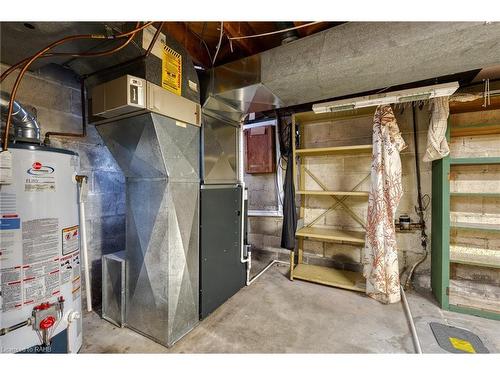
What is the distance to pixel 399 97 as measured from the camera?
1787 millimetres

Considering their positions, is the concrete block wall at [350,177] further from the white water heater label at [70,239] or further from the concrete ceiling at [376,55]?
the white water heater label at [70,239]

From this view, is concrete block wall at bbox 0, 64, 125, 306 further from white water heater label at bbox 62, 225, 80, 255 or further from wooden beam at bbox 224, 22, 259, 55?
wooden beam at bbox 224, 22, 259, 55

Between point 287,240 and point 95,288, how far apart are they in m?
1.98

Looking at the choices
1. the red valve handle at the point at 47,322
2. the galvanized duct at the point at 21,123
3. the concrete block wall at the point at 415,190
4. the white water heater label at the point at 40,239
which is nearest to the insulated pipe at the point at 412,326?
the concrete block wall at the point at 415,190

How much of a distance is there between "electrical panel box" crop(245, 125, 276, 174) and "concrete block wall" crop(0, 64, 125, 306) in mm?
1714

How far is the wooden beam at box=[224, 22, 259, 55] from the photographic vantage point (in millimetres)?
1582

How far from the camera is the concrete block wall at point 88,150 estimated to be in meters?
1.65

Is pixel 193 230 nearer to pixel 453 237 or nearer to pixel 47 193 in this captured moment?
pixel 47 193

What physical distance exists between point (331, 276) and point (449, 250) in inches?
45.3

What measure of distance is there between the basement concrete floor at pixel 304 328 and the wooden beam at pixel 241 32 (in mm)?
2308

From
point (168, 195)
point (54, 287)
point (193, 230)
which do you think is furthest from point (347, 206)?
point (54, 287)

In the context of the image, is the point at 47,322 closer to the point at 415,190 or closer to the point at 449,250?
the point at 449,250

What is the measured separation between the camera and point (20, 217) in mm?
1114

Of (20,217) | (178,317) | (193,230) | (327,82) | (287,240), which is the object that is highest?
(327,82)
